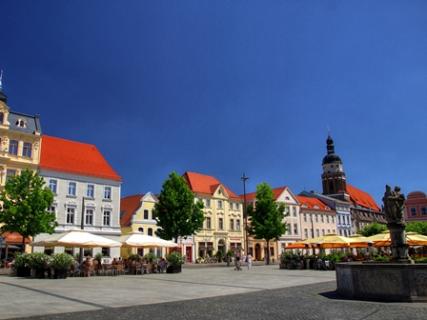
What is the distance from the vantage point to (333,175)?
9700cm

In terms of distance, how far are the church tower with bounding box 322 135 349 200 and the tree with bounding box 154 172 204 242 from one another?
2267 inches

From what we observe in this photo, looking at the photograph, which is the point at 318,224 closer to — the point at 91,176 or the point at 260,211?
the point at 260,211

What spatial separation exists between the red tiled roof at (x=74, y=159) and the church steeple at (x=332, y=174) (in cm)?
6125

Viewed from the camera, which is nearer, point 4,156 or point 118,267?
point 118,267

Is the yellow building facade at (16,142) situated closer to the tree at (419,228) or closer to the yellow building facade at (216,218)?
the yellow building facade at (216,218)

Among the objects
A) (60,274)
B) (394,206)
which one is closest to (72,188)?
(60,274)

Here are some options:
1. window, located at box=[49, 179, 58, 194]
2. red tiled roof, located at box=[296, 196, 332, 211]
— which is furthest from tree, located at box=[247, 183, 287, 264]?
red tiled roof, located at box=[296, 196, 332, 211]

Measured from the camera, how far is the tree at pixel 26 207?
3198cm

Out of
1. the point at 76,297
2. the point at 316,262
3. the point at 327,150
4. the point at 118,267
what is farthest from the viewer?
the point at 327,150

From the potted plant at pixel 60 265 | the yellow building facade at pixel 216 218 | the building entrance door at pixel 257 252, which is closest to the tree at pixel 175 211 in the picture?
the yellow building facade at pixel 216 218

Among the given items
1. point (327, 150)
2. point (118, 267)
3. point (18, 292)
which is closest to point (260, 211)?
point (118, 267)

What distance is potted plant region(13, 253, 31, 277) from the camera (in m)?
24.3

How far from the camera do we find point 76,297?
45.3ft

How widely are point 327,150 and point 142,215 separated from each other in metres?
64.2
